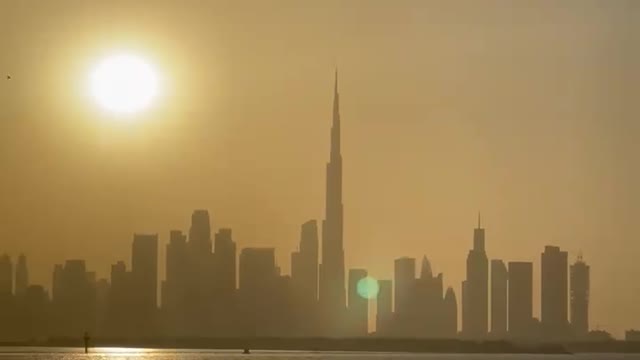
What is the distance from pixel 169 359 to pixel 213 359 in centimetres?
495

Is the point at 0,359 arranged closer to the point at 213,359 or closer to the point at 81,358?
the point at 81,358

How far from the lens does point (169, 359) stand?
19675 cm

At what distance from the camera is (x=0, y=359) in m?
192

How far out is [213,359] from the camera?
19912 cm

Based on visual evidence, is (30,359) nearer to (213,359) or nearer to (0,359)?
(0,359)

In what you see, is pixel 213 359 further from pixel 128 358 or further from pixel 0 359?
pixel 0 359

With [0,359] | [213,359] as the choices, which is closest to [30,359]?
[0,359]

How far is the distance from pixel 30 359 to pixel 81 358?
5.71 meters

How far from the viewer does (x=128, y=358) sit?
637ft

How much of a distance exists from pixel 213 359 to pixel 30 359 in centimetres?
2061

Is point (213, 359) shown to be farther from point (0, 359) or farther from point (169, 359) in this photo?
point (0, 359)

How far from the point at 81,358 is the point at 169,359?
9991 millimetres

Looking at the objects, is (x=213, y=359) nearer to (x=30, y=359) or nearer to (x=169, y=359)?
(x=169, y=359)

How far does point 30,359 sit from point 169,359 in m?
15.7
